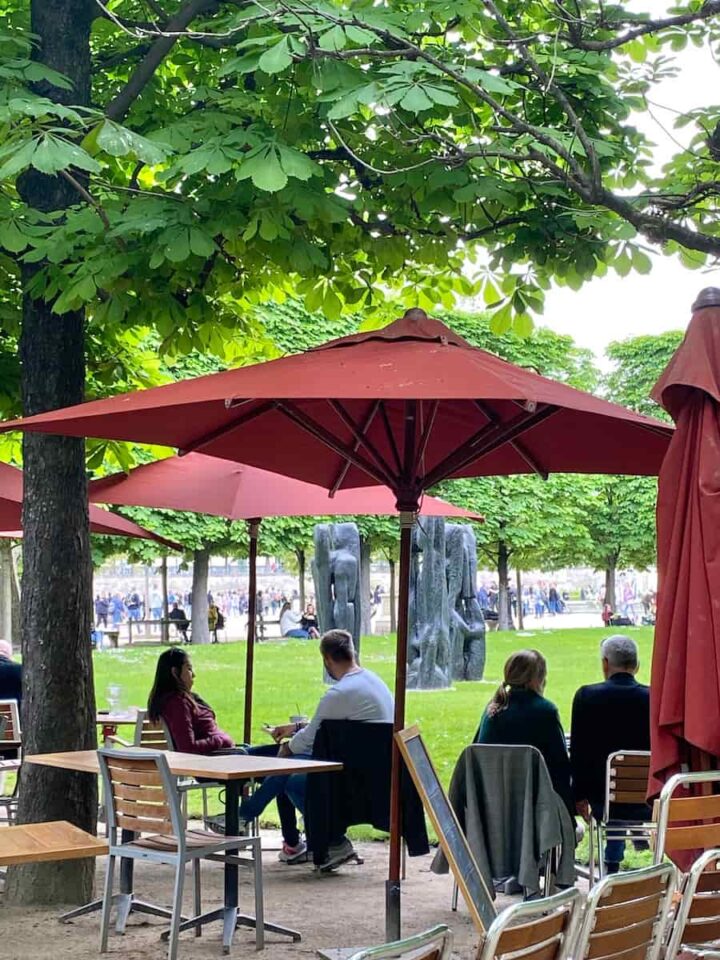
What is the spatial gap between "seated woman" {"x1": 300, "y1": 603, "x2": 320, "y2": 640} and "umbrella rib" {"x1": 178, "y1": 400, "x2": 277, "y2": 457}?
3752cm

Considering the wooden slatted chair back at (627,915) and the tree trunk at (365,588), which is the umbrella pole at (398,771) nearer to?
the wooden slatted chair back at (627,915)

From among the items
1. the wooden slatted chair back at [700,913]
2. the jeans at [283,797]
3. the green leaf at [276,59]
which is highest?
the green leaf at [276,59]

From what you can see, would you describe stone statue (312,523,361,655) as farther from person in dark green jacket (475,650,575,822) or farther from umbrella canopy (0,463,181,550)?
person in dark green jacket (475,650,575,822)

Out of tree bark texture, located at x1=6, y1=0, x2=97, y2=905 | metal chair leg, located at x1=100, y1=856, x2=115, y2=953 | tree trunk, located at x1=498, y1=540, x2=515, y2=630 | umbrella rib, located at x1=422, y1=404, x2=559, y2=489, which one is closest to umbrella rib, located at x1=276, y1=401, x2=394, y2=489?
umbrella rib, located at x1=422, y1=404, x2=559, y2=489

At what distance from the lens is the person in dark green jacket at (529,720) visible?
6832 mm

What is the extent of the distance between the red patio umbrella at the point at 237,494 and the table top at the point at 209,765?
208 cm

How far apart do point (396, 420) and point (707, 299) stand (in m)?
2.50

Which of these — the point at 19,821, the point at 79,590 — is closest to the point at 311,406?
the point at 79,590

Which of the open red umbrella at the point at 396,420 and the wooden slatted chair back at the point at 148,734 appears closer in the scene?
the open red umbrella at the point at 396,420

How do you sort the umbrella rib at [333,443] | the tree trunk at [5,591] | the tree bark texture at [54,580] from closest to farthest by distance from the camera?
the umbrella rib at [333,443]
the tree bark texture at [54,580]
the tree trunk at [5,591]

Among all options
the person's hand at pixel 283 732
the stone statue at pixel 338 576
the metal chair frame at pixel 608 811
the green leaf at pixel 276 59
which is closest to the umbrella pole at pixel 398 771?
the metal chair frame at pixel 608 811

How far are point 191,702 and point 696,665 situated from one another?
4.33 meters

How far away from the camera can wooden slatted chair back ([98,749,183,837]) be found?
604 cm

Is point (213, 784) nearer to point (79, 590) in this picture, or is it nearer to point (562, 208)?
point (79, 590)
